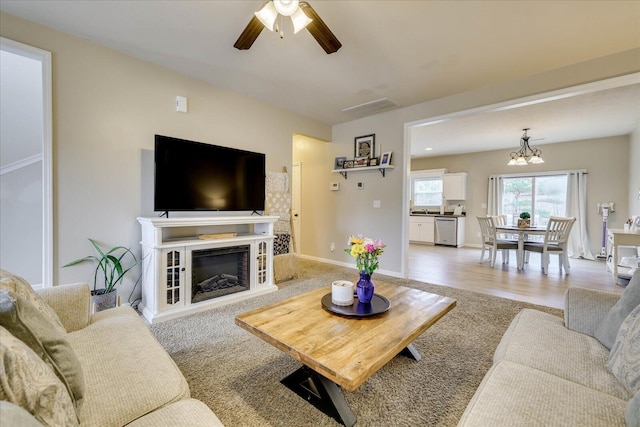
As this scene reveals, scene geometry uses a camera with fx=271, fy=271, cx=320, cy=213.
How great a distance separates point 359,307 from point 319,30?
1795 mm

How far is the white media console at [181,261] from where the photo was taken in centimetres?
241

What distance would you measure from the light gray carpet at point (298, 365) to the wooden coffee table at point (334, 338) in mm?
103

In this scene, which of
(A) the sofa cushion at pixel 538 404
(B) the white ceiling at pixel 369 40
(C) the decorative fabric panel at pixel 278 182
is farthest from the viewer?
(C) the decorative fabric panel at pixel 278 182

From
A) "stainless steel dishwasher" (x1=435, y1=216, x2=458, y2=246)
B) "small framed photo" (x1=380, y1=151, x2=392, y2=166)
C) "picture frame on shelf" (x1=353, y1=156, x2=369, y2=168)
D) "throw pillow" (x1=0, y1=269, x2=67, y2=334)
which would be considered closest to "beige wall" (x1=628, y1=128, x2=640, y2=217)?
"stainless steel dishwasher" (x1=435, y1=216, x2=458, y2=246)

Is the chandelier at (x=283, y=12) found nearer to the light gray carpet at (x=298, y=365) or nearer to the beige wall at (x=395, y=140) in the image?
the light gray carpet at (x=298, y=365)

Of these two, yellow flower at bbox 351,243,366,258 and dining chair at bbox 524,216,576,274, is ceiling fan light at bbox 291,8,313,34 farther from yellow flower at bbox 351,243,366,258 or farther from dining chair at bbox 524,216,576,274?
dining chair at bbox 524,216,576,274

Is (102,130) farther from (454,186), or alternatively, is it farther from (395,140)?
(454,186)

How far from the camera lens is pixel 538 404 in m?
0.92

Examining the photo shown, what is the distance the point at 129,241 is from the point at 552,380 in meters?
3.22

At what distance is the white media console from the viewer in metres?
2.41

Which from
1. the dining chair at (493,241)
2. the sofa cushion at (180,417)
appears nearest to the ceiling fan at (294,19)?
the sofa cushion at (180,417)

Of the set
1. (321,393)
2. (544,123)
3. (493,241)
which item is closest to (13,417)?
(321,393)

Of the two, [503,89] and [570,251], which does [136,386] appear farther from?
[570,251]

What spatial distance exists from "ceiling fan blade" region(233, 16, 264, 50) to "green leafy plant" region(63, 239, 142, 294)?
6.75 ft
